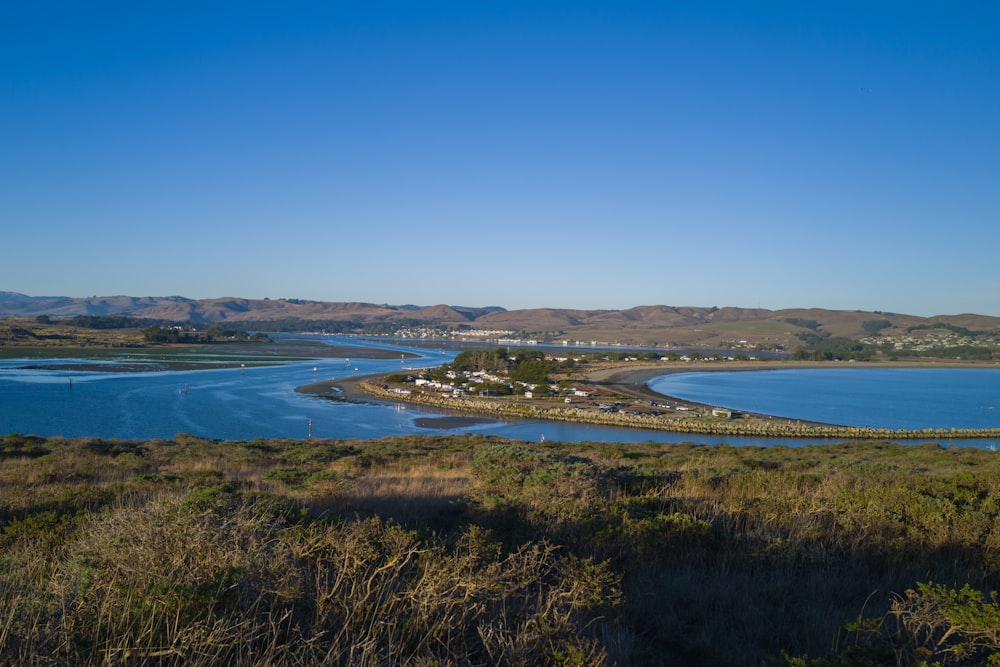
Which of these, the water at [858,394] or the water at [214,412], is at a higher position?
the water at [214,412]

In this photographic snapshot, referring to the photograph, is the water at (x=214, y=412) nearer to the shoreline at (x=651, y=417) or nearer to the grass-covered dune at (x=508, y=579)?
the shoreline at (x=651, y=417)

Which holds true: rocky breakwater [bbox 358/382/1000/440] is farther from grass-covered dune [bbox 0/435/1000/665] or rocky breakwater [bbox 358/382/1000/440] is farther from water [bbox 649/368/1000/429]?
grass-covered dune [bbox 0/435/1000/665]

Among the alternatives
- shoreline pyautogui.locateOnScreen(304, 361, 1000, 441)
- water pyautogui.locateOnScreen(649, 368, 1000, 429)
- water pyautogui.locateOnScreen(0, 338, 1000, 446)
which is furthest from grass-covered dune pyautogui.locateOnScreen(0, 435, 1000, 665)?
water pyautogui.locateOnScreen(649, 368, 1000, 429)

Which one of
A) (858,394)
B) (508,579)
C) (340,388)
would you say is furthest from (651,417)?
(508,579)

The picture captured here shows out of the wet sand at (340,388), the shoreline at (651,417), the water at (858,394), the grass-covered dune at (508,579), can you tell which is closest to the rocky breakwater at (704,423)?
the shoreline at (651,417)

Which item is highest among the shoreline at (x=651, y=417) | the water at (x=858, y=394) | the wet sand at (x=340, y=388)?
the wet sand at (x=340, y=388)
